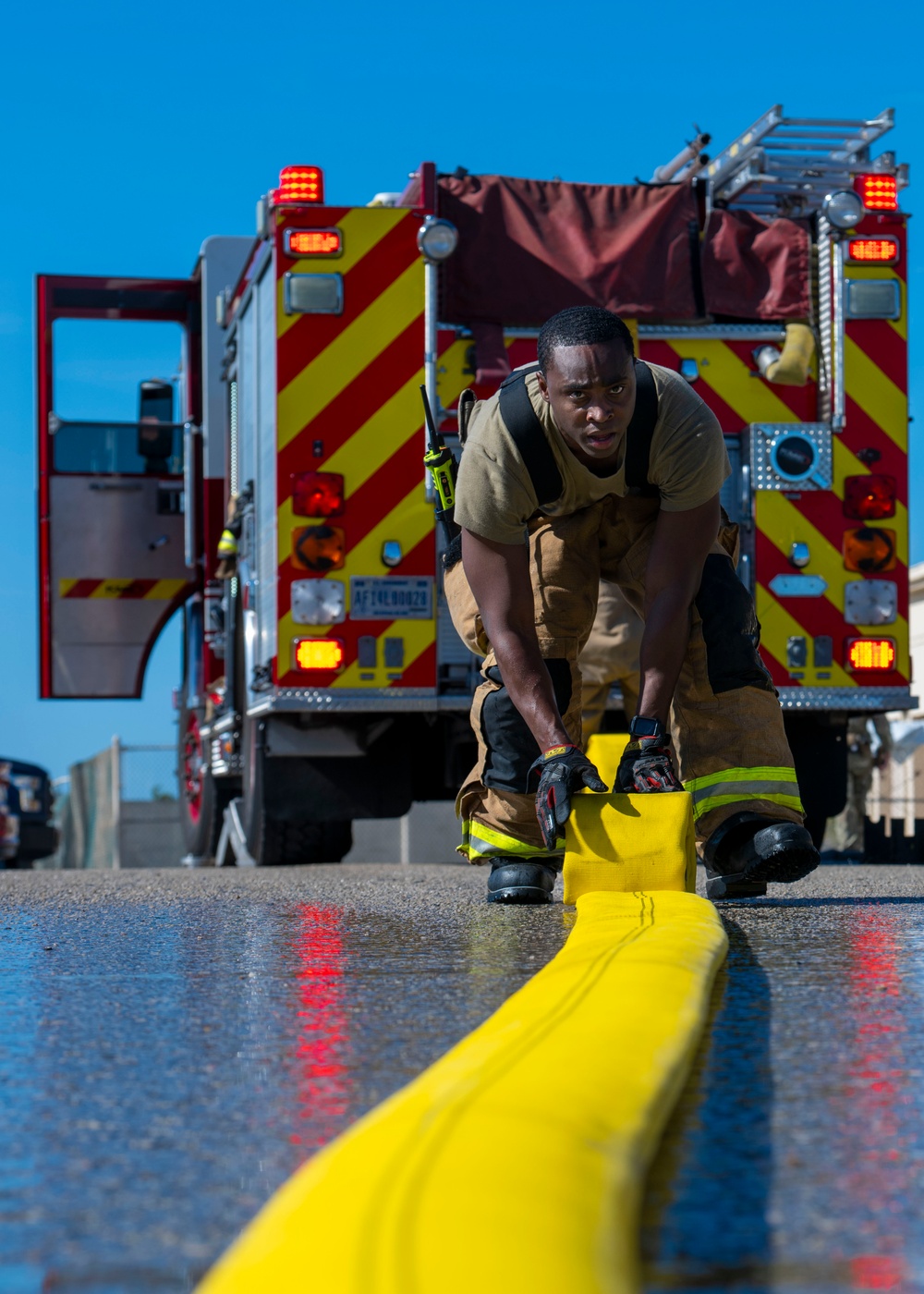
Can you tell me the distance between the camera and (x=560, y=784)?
3.77 meters

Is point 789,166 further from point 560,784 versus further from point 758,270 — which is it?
point 560,784

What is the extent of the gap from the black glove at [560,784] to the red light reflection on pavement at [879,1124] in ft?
3.04

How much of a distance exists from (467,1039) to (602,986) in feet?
1.01

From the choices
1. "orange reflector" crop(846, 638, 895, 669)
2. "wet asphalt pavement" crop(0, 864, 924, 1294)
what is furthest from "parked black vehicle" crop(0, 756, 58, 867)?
"wet asphalt pavement" crop(0, 864, 924, 1294)

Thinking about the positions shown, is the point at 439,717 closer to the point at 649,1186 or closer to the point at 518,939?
the point at 518,939

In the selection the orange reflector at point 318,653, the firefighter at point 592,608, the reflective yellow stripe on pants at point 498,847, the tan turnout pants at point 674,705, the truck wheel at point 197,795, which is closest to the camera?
the firefighter at point 592,608

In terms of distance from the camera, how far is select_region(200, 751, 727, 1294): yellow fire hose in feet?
3.59

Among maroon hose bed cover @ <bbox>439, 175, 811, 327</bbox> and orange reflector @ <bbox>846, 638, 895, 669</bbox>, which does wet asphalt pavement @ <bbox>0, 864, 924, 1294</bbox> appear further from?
maroon hose bed cover @ <bbox>439, 175, 811, 327</bbox>

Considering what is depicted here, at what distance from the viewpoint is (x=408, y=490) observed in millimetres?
6699

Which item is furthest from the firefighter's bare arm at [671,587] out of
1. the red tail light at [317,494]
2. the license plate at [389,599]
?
the red tail light at [317,494]

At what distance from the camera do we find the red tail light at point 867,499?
272 inches

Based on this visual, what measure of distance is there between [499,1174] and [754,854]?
2.70 m

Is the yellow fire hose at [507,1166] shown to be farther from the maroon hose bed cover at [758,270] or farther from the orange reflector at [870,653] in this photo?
the maroon hose bed cover at [758,270]

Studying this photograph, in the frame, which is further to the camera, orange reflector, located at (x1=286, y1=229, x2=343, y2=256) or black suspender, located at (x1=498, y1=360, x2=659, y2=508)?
orange reflector, located at (x1=286, y1=229, x2=343, y2=256)
